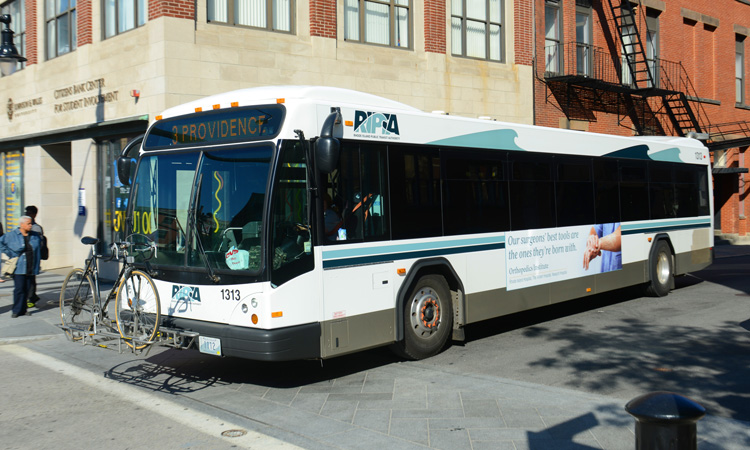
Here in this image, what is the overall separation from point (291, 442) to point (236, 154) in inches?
120

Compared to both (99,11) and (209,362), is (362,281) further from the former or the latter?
(99,11)

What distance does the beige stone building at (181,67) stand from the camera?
14.9 metres

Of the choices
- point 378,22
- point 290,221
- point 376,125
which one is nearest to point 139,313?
point 290,221

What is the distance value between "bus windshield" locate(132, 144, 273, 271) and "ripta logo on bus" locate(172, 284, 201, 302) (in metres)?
0.25

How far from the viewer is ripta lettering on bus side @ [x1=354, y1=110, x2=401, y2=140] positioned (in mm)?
7984

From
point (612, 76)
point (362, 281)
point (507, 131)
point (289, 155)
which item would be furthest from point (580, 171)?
point (612, 76)

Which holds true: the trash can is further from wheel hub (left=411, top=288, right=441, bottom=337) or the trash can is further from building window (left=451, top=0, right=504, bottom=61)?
building window (left=451, top=0, right=504, bottom=61)

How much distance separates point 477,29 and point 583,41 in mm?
5748

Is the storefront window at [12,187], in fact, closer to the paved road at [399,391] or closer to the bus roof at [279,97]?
the paved road at [399,391]

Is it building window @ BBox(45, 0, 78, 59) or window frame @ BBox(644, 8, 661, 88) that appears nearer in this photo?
building window @ BBox(45, 0, 78, 59)

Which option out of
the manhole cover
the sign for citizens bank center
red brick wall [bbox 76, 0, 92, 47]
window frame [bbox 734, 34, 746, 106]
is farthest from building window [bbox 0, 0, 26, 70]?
window frame [bbox 734, 34, 746, 106]

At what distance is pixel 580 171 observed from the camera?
11.8 metres

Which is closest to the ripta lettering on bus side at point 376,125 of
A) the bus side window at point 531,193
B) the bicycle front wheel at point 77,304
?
the bus side window at point 531,193

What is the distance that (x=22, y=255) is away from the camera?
12.4 m
